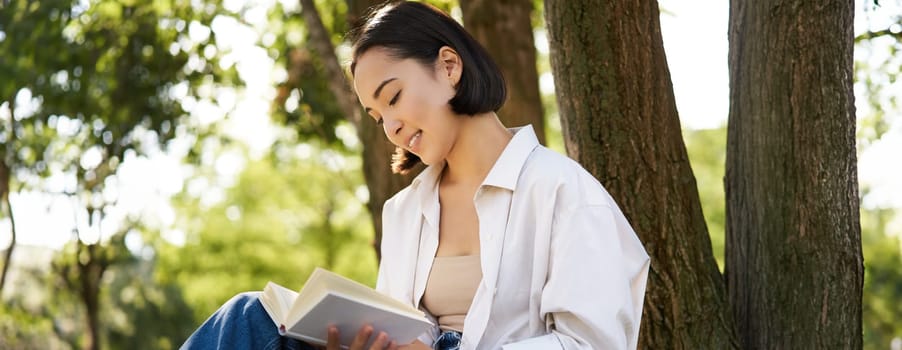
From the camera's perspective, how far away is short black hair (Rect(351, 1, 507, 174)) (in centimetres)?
318

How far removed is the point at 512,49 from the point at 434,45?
117 inches

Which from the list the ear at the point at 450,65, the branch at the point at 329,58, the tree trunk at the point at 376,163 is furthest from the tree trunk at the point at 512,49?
the ear at the point at 450,65

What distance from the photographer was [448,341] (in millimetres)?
3201

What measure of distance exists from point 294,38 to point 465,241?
7.40 metres

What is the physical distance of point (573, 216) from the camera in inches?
118

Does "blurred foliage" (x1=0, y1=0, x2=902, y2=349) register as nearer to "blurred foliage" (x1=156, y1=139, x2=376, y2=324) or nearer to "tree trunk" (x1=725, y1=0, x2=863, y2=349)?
"blurred foliage" (x1=156, y1=139, x2=376, y2=324)

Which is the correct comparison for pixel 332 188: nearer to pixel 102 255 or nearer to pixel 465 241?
A: pixel 102 255

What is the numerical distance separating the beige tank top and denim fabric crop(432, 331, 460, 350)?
49 millimetres

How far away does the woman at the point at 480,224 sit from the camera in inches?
116

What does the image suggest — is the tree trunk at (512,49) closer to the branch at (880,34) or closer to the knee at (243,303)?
the branch at (880,34)

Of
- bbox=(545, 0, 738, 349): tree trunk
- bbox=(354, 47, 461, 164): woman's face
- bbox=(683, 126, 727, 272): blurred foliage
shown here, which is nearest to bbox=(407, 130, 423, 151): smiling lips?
bbox=(354, 47, 461, 164): woman's face

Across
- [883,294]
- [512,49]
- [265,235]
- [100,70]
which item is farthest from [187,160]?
[883,294]

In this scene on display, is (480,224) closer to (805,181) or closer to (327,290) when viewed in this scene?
(327,290)

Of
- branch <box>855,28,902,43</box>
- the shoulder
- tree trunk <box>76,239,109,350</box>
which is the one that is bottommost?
tree trunk <box>76,239,109,350</box>
